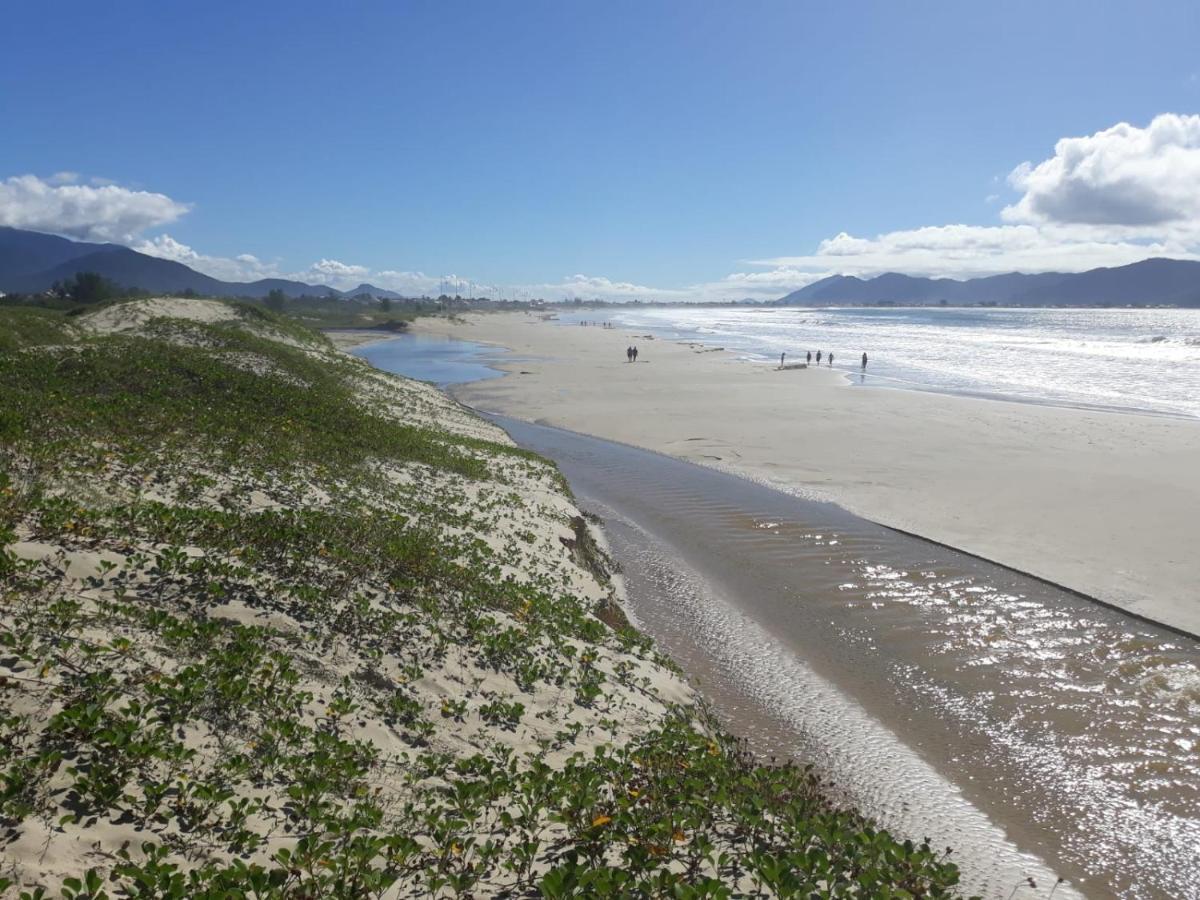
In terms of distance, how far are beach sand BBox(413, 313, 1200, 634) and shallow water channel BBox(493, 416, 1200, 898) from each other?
180 cm

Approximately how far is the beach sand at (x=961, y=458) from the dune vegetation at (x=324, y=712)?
1100 cm

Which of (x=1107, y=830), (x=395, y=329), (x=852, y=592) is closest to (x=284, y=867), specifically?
(x=1107, y=830)

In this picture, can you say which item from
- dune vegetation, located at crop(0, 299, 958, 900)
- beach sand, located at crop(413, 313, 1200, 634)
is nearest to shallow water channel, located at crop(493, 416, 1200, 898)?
dune vegetation, located at crop(0, 299, 958, 900)

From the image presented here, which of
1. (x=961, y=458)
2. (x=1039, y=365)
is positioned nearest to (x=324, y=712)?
(x=961, y=458)

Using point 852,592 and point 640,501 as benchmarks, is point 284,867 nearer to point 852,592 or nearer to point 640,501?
point 852,592

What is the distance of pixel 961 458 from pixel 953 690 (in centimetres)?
1702

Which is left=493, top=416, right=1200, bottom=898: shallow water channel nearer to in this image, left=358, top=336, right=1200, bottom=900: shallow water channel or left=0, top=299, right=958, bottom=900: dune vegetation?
left=358, top=336, right=1200, bottom=900: shallow water channel

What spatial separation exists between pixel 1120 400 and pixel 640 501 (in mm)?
35569

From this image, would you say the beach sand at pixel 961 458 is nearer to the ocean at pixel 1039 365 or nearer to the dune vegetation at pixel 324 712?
the ocean at pixel 1039 365

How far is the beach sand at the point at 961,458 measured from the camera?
16266 millimetres

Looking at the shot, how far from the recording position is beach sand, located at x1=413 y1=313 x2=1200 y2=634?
16.3m

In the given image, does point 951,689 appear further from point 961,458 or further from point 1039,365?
point 1039,365

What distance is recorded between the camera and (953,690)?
10.9 m

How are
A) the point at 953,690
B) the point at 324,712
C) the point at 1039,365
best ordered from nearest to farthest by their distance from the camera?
the point at 324,712
the point at 953,690
the point at 1039,365
